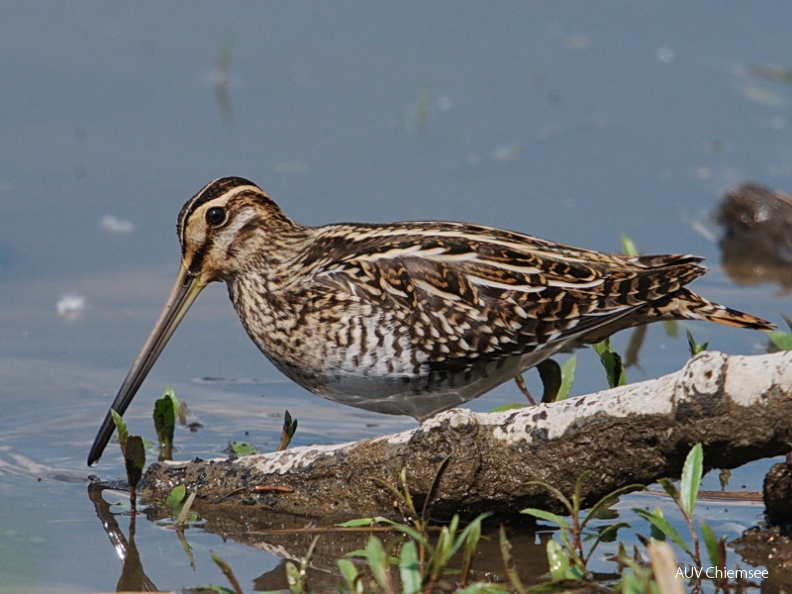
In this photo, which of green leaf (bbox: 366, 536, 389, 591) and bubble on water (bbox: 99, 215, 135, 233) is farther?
bubble on water (bbox: 99, 215, 135, 233)

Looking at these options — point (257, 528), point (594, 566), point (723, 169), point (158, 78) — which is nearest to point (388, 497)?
point (257, 528)

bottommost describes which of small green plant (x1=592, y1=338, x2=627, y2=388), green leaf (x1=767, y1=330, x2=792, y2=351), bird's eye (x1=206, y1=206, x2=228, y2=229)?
small green plant (x1=592, y1=338, x2=627, y2=388)

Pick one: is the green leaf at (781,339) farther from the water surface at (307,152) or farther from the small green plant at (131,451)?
the small green plant at (131,451)

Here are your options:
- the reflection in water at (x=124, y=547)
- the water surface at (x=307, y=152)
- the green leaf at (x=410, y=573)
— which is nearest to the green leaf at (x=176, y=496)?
the reflection in water at (x=124, y=547)

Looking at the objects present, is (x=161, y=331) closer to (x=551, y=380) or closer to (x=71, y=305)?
(x=551, y=380)

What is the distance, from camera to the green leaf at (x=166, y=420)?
568cm

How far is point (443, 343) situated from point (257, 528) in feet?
3.53

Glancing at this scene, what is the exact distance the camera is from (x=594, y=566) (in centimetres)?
487

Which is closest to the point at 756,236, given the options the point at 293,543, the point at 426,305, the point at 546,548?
the point at 426,305

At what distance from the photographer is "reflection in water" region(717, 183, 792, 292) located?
8.94 metres

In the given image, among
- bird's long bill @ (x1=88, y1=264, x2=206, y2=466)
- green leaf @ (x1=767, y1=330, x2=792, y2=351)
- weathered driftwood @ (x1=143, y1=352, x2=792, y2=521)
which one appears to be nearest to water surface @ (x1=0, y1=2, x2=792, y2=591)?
bird's long bill @ (x1=88, y1=264, x2=206, y2=466)

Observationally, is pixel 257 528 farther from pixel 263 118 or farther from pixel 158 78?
pixel 158 78

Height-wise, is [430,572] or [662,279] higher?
[662,279]

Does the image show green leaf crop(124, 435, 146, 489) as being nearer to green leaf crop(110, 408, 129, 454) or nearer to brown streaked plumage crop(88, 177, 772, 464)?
green leaf crop(110, 408, 129, 454)
